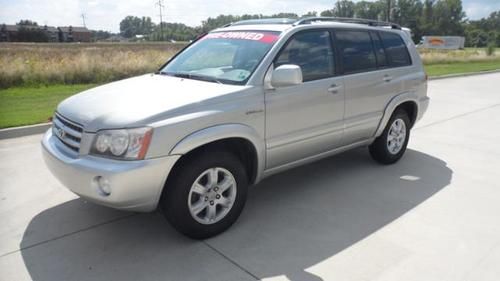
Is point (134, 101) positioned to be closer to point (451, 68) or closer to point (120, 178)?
point (120, 178)

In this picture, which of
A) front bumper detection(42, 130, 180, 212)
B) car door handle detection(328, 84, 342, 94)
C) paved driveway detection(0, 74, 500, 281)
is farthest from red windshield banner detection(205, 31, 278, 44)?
paved driveway detection(0, 74, 500, 281)

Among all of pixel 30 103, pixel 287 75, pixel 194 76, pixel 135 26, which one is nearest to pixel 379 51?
pixel 287 75

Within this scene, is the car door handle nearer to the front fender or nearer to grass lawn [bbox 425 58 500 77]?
the front fender

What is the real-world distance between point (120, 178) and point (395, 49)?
402 cm

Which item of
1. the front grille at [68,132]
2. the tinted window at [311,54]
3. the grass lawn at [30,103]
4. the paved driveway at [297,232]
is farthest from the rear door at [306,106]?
the grass lawn at [30,103]

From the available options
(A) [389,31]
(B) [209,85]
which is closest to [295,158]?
(B) [209,85]

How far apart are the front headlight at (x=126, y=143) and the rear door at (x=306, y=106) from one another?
3.97 feet

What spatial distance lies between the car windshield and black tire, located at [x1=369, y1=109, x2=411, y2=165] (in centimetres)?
223

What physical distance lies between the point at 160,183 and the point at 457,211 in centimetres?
298

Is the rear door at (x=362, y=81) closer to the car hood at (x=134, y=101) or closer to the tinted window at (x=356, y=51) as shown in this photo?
the tinted window at (x=356, y=51)

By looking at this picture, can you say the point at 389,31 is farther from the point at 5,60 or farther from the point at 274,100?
the point at 5,60

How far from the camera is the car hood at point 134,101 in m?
3.01

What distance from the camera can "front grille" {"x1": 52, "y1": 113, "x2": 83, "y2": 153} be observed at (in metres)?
3.14

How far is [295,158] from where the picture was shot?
4086 millimetres
